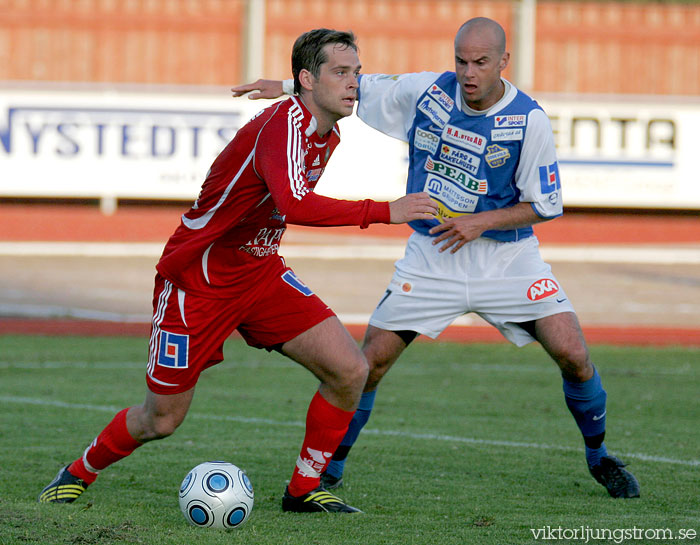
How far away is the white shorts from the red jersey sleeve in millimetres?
1070

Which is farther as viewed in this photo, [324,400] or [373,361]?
[373,361]

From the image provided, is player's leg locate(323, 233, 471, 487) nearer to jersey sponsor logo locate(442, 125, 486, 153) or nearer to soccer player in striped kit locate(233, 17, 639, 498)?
soccer player in striped kit locate(233, 17, 639, 498)

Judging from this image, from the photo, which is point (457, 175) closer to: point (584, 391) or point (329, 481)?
point (584, 391)

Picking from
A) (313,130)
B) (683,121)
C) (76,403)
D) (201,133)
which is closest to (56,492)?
(313,130)

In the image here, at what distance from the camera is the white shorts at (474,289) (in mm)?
5277

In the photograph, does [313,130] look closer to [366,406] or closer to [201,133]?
[366,406]

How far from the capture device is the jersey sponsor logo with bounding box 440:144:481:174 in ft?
17.3

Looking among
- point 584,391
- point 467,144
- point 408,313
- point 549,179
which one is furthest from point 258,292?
point 584,391

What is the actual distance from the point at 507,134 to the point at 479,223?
0.47 m

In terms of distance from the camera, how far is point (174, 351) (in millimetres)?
4605

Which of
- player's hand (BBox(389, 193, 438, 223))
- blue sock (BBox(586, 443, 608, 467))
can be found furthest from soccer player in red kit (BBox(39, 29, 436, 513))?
blue sock (BBox(586, 443, 608, 467))

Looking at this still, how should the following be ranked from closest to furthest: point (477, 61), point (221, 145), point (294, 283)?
point (294, 283) → point (477, 61) → point (221, 145)

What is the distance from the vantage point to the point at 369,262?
711 inches

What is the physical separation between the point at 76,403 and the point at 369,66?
697 inches
